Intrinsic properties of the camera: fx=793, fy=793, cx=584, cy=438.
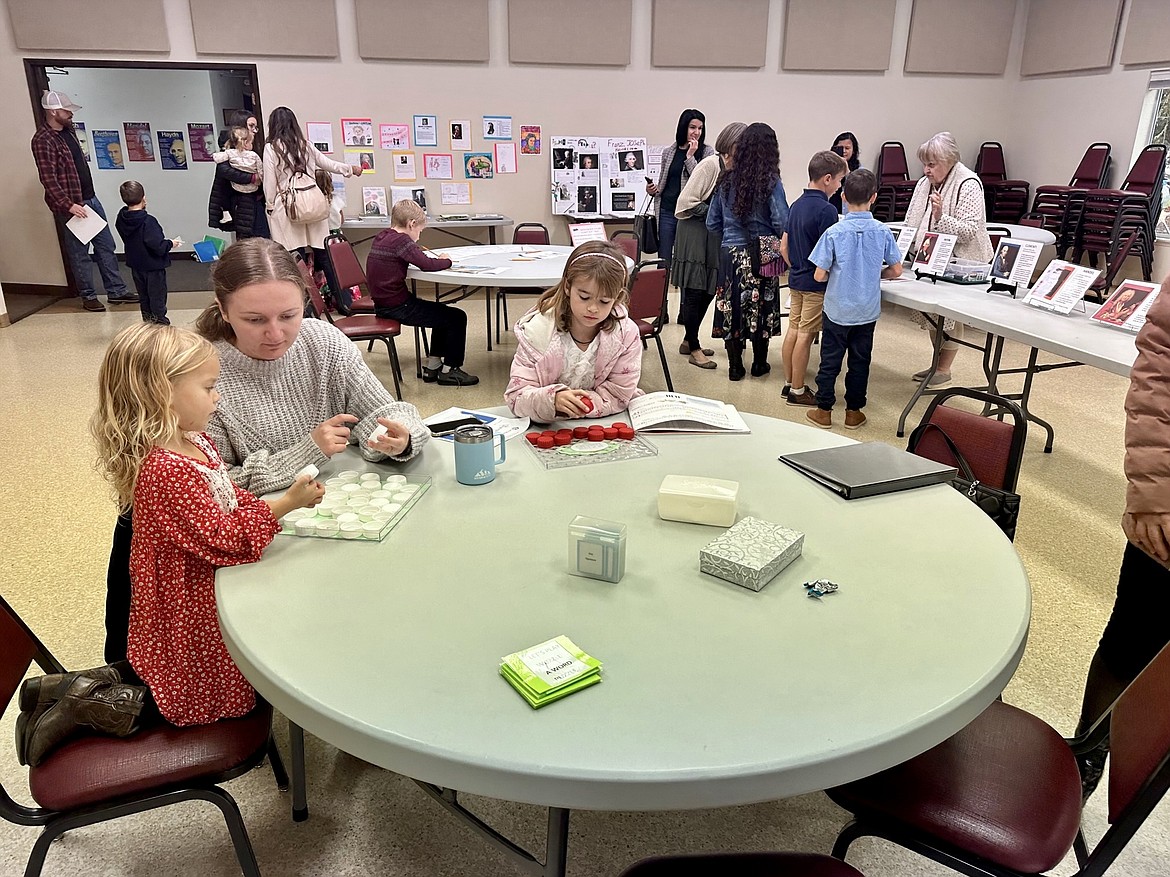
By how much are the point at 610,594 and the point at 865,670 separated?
39 cm

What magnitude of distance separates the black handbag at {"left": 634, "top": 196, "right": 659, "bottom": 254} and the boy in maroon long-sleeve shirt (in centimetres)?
335

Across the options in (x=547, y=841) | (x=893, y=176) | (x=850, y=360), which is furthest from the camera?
(x=893, y=176)

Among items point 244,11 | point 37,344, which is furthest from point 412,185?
point 37,344

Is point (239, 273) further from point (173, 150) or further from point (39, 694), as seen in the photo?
point (173, 150)

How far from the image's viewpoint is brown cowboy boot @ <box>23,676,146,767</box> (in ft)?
4.26

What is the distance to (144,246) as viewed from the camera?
612cm

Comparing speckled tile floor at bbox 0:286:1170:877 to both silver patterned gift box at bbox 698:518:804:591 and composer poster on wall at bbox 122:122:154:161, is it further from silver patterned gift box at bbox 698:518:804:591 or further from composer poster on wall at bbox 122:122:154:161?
composer poster on wall at bbox 122:122:154:161

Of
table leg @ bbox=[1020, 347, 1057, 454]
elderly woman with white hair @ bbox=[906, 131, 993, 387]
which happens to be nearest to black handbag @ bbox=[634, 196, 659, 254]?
elderly woman with white hair @ bbox=[906, 131, 993, 387]

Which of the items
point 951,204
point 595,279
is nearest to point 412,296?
point 595,279

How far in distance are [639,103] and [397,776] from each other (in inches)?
298

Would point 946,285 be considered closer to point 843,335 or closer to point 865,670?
point 843,335

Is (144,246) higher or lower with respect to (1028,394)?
higher

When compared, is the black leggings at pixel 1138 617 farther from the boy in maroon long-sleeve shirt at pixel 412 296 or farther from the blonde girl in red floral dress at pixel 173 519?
the boy in maroon long-sleeve shirt at pixel 412 296

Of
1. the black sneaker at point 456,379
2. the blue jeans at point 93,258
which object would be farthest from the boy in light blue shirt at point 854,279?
the blue jeans at point 93,258
